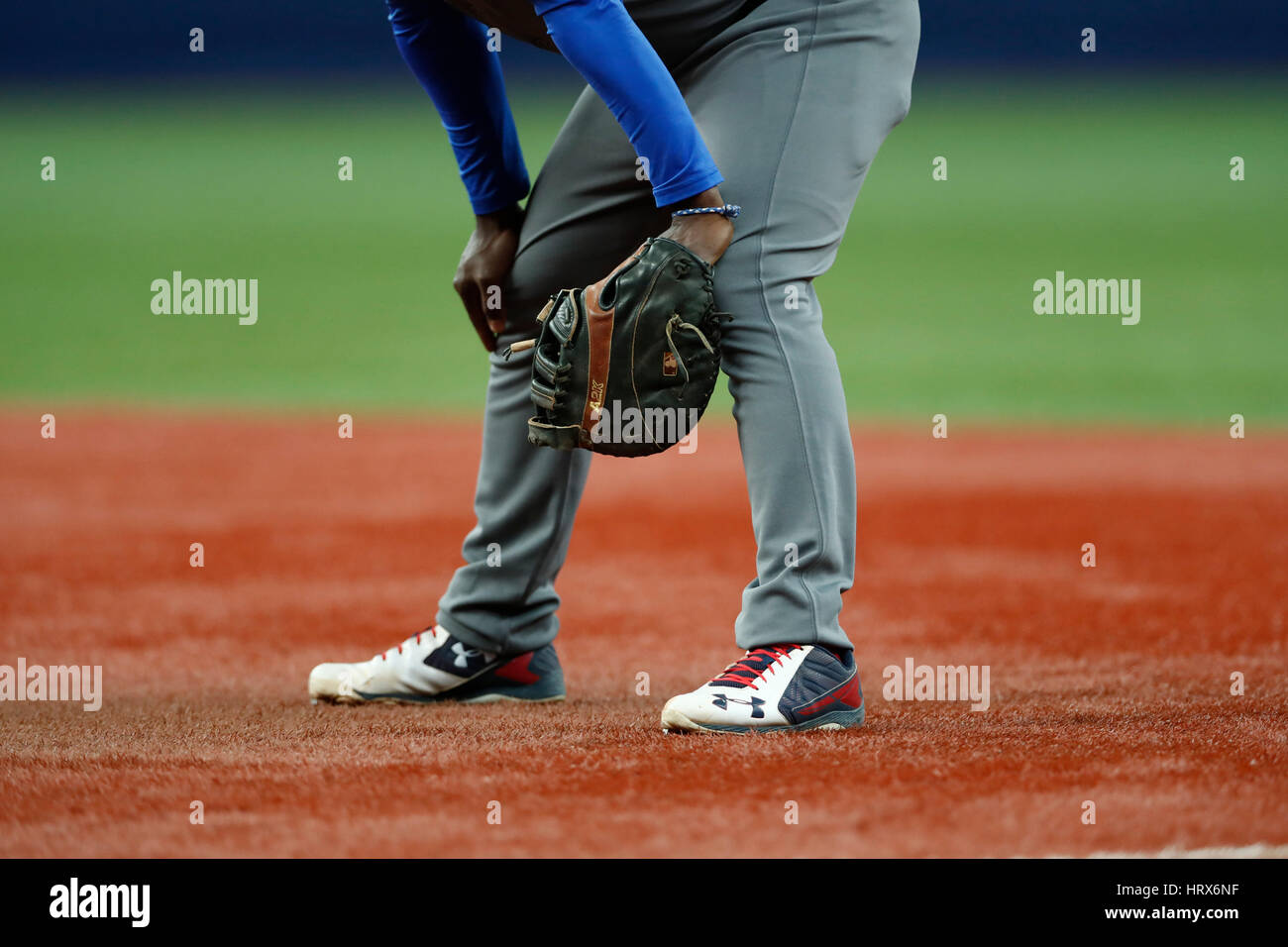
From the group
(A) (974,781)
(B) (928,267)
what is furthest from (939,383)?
(A) (974,781)

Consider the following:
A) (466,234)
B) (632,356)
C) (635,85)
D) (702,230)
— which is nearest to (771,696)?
(632,356)

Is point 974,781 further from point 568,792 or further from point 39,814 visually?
point 39,814

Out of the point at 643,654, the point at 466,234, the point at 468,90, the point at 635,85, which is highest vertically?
the point at 466,234

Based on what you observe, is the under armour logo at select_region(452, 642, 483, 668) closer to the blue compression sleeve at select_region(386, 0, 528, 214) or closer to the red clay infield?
the red clay infield

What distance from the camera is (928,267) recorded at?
10.8m

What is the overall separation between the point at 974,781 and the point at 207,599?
6.46ft

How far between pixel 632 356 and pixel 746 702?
450mm

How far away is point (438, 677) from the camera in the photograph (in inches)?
82.5

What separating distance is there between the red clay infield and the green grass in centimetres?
210

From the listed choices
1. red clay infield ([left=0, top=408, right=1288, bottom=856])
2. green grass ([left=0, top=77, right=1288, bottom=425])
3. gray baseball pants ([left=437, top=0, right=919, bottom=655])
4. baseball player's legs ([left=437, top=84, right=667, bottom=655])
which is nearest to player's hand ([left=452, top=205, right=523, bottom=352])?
baseball player's legs ([left=437, top=84, right=667, bottom=655])

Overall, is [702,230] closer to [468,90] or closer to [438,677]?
[468,90]

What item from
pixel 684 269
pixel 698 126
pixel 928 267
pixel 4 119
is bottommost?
pixel 684 269

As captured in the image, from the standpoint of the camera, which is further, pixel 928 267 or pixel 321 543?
pixel 928 267

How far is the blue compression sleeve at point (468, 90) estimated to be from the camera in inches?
Answer: 79.1
